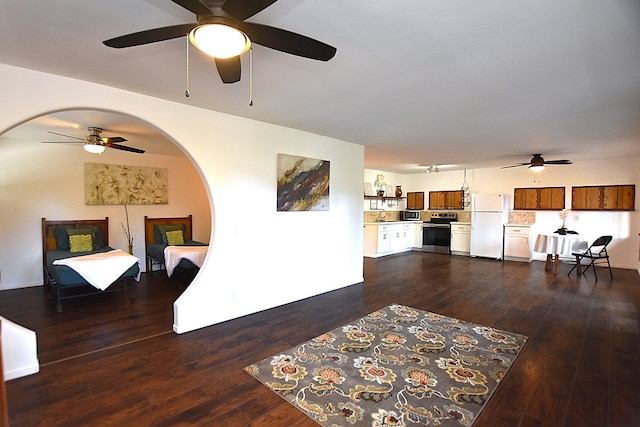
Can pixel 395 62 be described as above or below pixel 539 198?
above

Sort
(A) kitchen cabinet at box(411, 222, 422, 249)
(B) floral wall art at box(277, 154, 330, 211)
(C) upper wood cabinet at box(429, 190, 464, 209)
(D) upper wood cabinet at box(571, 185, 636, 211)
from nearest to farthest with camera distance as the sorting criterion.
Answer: (B) floral wall art at box(277, 154, 330, 211)
(D) upper wood cabinet at box(571, 185, 636, 211)
(C) upper wood cabinet at box(429, 190, 464, 209)
(A) kitchen cabinet at box(411, 222, 422, 249)

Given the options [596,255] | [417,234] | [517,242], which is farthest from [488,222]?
[596,255]

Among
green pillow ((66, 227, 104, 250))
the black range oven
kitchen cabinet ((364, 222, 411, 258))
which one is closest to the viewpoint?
green pillow ((66, 227, 104, 250))

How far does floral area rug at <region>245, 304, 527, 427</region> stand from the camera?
2.08 metres

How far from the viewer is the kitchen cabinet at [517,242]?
24.4 ft

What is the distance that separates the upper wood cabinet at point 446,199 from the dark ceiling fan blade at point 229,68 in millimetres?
8246

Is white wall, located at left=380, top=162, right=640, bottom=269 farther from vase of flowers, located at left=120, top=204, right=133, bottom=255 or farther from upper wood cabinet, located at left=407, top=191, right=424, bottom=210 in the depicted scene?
vase of flowers, located at left=120, top=204, right=133, bottom=255

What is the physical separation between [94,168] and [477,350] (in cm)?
659

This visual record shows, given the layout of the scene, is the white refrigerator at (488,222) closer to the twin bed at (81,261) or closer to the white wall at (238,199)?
the white wall at (238,199)

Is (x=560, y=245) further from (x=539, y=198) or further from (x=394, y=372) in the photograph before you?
(x=394, y=372)

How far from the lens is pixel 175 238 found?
241 inches

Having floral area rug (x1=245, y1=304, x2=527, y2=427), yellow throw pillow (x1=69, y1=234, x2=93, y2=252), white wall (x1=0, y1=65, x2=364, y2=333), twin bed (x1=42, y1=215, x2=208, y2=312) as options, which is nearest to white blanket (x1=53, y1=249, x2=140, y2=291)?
twin bed (x1=42, y1=215, x2=208, y2=312)

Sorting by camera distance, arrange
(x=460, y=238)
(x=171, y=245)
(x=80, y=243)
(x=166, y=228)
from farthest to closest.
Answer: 1. (x=460, y=238)
2. (x=166, y=228)
3. (x=171, y=245)
4. (x=80, y=243)

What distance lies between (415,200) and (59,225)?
875cm
